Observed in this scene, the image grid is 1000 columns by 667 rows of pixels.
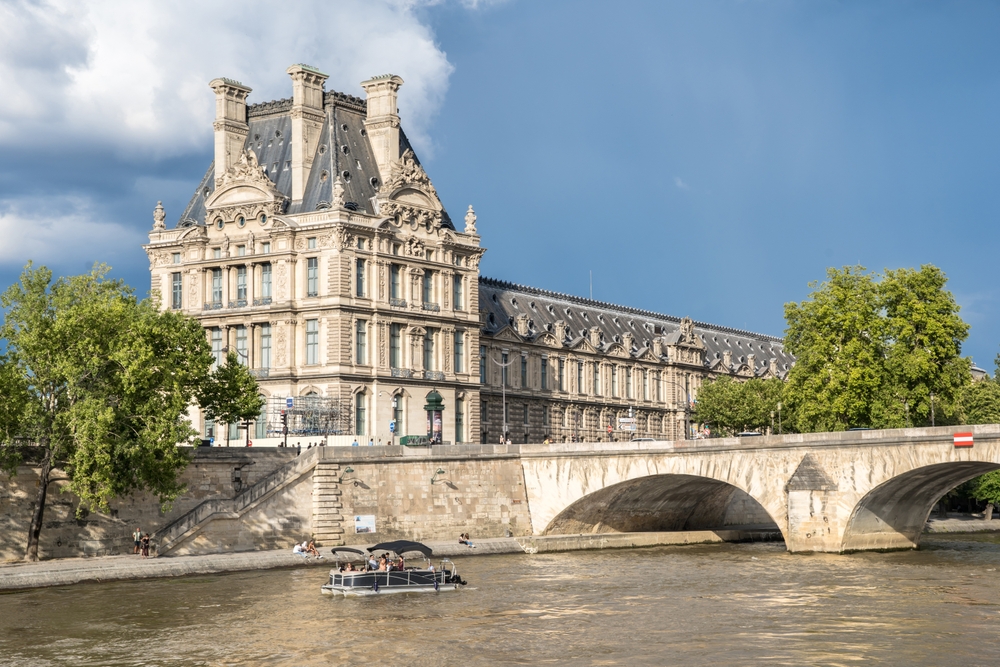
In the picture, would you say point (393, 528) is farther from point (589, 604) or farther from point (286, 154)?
point (286, 154)

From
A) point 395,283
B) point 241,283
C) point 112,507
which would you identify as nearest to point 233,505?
point 112,507

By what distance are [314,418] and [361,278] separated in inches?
457

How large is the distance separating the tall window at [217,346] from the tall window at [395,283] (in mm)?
13716

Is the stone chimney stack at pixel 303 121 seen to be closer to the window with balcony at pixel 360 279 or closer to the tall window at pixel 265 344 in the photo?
the window with balcony at pixel 360 279

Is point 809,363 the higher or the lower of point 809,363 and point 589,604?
the higher

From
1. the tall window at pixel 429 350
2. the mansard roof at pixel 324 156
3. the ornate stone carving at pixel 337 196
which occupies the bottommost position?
the tall window at pixel 429 350

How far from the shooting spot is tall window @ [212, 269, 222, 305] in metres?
110

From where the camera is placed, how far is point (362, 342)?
106938 mm

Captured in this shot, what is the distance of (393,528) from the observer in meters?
85.7

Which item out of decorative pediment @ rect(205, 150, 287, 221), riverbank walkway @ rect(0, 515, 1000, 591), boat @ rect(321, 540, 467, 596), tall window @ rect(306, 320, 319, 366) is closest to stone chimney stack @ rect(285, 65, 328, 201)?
decorative pediment @ rect(205, 150, 287, 221)

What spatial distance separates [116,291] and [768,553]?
134ft

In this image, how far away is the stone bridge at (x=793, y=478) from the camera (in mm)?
75875

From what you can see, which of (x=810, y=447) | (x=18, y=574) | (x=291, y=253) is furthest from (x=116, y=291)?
(x=810, y=447)

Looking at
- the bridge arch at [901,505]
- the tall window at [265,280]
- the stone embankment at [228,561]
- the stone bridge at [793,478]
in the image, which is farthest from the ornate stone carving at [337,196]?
the bridge arch at [901,505]
